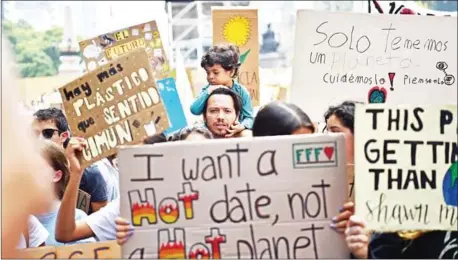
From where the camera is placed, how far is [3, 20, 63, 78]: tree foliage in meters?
36.3

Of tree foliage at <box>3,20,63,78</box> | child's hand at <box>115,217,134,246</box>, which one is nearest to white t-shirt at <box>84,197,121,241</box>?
child's hand at <box>115,217,134,246</box>

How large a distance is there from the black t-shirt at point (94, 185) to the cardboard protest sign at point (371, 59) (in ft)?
3.07

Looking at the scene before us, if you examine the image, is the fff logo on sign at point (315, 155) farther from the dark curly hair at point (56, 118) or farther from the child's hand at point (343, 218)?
the dark curly hair at point (56, 118)

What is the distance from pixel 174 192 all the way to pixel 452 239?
86 centimetres

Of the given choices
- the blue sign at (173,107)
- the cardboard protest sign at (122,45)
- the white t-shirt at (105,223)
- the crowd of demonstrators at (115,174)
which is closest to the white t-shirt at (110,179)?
the crowd of demonstrators at (115,174)

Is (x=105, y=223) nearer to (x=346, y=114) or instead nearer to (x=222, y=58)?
(x=346, y=114)

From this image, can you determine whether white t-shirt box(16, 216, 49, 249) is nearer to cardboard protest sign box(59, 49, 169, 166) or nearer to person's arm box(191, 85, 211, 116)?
cardboard protest sign box(59, 49, 169, 166)

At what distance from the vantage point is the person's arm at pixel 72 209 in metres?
3.40

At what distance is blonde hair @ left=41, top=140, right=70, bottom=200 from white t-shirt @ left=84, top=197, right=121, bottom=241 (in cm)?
29

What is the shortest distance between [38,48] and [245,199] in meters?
36.8

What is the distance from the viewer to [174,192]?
120 inches

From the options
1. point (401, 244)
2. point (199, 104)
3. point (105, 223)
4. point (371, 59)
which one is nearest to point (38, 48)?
point (199, 104)

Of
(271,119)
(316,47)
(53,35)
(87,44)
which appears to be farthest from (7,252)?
(53,35)

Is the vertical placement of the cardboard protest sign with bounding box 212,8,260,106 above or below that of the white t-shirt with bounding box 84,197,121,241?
above
